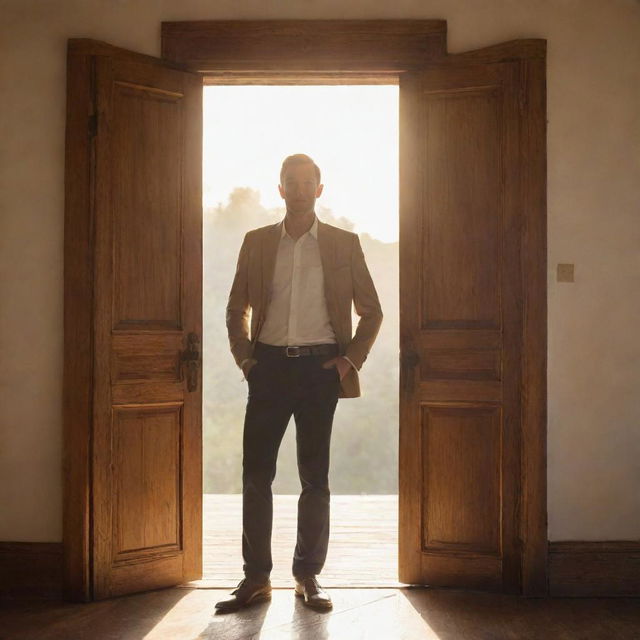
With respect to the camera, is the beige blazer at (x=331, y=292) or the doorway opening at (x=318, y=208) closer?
the beige blazer at (x=331, y=292)

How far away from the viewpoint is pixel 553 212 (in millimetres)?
3592

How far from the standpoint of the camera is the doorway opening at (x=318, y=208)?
28.5ft

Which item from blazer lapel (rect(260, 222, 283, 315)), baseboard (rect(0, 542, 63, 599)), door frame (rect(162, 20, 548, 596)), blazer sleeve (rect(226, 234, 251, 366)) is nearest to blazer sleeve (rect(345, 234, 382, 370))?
blazer lapel (rect(260, 222, 283, 315))

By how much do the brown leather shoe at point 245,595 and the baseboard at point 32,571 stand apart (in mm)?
818

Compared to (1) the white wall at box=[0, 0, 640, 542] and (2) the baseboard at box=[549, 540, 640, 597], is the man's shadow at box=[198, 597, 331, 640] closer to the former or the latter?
(1) the white wall at box=[0, 0, 640, 542]

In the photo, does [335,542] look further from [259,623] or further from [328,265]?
[328,265]

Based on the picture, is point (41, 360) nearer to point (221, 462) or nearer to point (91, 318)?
point (91, 318)

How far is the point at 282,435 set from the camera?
329cm

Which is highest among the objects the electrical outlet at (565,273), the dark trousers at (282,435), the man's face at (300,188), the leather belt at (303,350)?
the man's face at (300,188)

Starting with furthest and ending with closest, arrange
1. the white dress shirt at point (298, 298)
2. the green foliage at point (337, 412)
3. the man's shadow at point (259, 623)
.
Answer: the green foliage at point (337, 412) → the white dress shirt at point (298, 298) → the man's shadow at point (259, 623)

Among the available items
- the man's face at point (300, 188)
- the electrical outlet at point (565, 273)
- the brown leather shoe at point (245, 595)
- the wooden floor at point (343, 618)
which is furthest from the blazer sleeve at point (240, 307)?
the electrical outlet at point (565, 273)

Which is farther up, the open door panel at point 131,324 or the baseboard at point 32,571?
the open door panel at point 131,324

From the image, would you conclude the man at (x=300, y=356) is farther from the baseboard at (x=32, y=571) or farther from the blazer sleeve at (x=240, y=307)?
the baseboard at (x=32, y=571)

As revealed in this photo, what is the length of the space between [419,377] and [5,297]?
1981 millimetres
